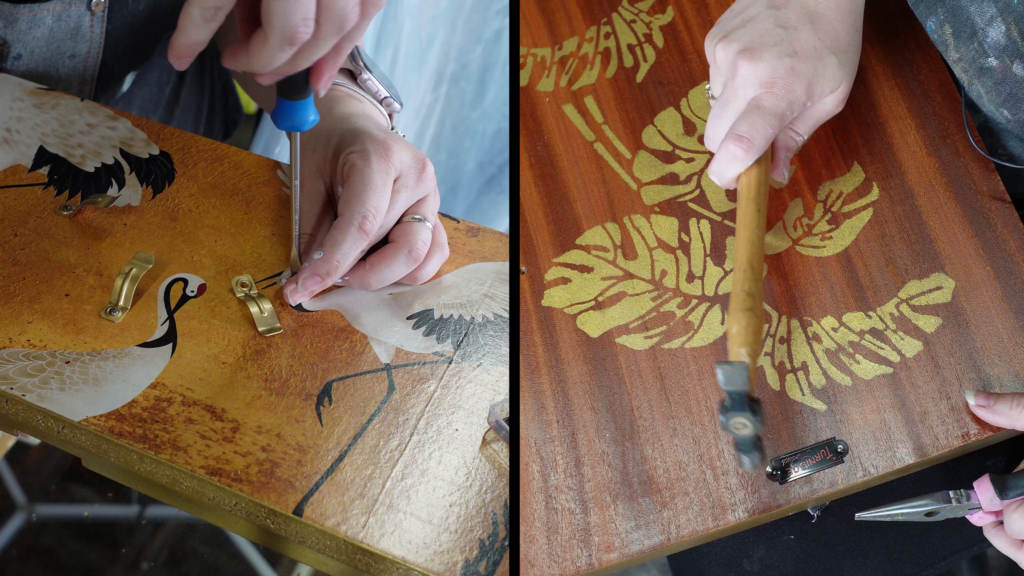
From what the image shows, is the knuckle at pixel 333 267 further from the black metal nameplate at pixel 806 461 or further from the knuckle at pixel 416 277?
the black metal nameplate at pixel 806 461

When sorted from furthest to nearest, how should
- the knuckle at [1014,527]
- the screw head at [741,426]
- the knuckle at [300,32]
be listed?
the knuckle at [1014,527] → the screw head at [741,426] → the knuckle at [300,32]

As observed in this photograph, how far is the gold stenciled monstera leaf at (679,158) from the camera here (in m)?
0.71

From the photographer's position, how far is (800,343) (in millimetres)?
626

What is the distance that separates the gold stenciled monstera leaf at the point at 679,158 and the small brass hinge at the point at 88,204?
0.52m

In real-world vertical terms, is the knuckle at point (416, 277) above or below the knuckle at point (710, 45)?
below

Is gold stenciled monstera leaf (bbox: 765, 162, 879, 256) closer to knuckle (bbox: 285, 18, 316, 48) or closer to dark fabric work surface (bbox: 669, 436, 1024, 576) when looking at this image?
dark fabric work surface (bbox: 669, 436, 1024, 576)

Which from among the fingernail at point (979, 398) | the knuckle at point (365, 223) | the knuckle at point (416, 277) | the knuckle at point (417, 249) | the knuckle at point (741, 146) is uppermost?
the knuckle at point (741, 146)

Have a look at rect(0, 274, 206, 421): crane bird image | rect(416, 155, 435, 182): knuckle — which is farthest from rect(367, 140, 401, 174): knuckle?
rect(0, 274, 206, 421): crane bird image

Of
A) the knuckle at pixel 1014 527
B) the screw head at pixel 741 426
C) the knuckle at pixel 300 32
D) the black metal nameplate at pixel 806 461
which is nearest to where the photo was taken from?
the knuckle at pixel 300 32

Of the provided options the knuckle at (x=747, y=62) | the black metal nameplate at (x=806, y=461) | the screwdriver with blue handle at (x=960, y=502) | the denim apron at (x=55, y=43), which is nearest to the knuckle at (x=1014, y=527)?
the screwdriver with blue handle at (x=960, y=502)

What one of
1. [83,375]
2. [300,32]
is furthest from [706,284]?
[83,375]

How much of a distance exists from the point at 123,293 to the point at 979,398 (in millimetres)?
742

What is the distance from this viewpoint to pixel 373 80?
49 centimetres

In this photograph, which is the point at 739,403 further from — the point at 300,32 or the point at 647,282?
the point at 300,32
